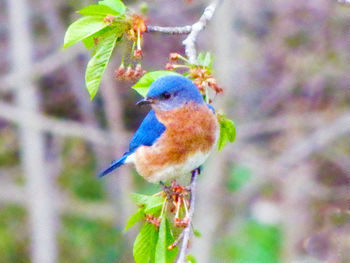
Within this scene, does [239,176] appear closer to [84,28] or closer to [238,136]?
[238,136]

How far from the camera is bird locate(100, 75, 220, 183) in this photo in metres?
3.24

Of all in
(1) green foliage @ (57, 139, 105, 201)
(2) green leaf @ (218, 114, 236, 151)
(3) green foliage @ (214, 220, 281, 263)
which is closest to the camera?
(2) green leaf @ (218, 114, 236, 151)

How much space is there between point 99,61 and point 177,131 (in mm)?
755

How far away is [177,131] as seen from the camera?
333 centimetres

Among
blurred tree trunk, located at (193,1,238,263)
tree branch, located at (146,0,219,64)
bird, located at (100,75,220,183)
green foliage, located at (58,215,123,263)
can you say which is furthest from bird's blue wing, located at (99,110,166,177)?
green foliage, located at (58,215,123,263)

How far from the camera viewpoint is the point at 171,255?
8.84 feet

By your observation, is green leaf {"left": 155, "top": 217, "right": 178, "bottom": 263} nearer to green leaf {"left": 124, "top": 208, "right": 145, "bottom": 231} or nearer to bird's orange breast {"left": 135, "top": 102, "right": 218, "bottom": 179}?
green leaf {"left": 124, "top": 208, "right": 145, "bottom": 231}

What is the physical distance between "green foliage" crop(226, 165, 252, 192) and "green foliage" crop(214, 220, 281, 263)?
19.2 inches

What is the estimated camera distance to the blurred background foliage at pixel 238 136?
23.2 ft

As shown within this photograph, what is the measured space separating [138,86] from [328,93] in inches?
183

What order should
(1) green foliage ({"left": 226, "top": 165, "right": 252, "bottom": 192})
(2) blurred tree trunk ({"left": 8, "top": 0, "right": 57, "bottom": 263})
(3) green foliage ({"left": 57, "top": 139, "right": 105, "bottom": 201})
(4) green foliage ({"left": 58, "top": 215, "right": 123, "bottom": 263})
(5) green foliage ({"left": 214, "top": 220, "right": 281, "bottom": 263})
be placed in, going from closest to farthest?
1. (2) blurred tree trunk ({"left": 8, "top": 0, "right": 57, "bottom": 263})
2. (5) green foliage ({"left": 214, "top": 220, "right": 281, "bottom": 263})
3. (1) green foliage ({"left": 226, "top": 165, "right": 252, "bottom": 192})
4. (4) green foliage ({"left": 58, "top": 215, "right": 123, "bottom": 263})
5. (3) green foliage ({"left": 57, "top": 139, "right": 105, "bottom": 201})

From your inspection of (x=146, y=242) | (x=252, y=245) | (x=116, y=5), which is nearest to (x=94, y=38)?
(x=116, y=5)

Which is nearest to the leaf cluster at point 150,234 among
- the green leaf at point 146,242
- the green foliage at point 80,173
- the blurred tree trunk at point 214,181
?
the green leaf at point 146,242

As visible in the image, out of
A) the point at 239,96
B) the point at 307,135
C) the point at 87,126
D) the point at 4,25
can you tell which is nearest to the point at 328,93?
the point at 307,135
